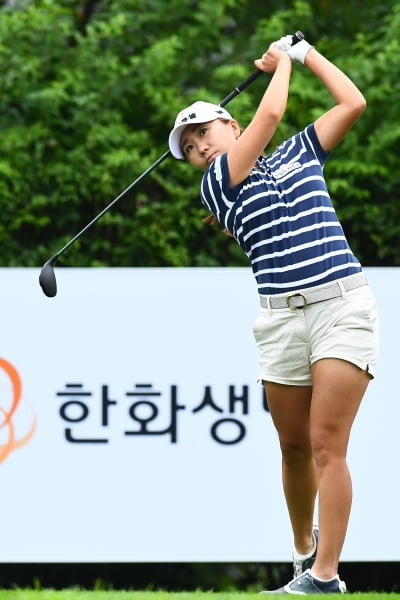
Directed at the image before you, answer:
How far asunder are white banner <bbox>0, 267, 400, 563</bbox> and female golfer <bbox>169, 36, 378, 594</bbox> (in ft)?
4.96

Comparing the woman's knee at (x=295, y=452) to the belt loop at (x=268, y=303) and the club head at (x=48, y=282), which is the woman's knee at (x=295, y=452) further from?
the club head at (x=48, y=282)

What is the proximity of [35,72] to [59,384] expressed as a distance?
207 cm

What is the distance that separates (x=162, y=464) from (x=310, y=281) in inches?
71.4

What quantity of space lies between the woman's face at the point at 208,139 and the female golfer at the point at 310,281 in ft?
0.20

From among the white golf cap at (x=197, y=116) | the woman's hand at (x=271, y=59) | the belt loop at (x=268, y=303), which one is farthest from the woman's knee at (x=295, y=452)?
the woman's hand at (x=271, y=59)

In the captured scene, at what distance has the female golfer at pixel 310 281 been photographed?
3.24m

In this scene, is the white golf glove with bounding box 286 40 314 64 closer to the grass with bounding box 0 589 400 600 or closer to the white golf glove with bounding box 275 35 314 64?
the white golf glove with bounding box 275 35 314 64

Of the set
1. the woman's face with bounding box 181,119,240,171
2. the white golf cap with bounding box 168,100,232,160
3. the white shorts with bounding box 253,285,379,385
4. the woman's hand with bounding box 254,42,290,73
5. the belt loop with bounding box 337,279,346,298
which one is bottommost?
the white shorts with bounding box 253,285,379,385

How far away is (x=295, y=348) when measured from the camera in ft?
10.9

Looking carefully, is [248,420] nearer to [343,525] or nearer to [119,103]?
[343,525]

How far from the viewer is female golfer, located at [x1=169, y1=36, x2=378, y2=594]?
3.24m

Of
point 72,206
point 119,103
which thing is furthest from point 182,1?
point 72,206

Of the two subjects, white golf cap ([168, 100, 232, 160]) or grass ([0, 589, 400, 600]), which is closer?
grass ([0, 589, 400, 600])

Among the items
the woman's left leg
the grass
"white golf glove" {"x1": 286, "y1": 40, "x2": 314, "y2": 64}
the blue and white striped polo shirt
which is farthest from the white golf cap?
the grass
